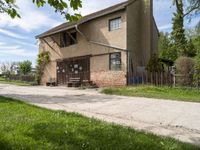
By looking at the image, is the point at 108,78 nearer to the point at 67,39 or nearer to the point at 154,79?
the point at 154,79

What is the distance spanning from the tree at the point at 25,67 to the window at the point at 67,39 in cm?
2509

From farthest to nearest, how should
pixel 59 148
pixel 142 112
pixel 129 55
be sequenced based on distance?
pixel 129 55 < pixel 142 112 < pixel 59 148

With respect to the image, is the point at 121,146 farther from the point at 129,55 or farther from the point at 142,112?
the point at 129,55

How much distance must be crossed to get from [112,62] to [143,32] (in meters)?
4.07

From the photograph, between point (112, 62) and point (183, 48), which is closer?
point (112, 62)

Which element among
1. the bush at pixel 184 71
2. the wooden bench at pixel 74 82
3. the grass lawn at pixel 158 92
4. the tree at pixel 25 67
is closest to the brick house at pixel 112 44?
the wooden bench at pixel 74 82

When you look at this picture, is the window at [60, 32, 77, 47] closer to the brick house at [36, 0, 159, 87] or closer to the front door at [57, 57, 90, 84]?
the brick house at [36, 0, 159, 87]

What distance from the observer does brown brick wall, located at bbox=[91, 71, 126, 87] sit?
23.8m

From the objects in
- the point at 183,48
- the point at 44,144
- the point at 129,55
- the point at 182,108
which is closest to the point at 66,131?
the point at 44,144

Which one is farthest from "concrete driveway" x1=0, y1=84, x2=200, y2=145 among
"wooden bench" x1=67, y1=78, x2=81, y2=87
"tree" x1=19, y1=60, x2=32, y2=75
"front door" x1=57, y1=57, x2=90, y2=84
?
"tree" x1=19, y1=60, x2=32, y2=75

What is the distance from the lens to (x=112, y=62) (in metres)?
25.0

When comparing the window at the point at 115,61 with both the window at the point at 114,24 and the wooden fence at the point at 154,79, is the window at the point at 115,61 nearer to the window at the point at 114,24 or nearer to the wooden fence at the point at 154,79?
the wooden fence at the point at 154,79

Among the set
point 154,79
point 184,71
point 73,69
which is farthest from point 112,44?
point 184,71

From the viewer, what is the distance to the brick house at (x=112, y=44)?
79.3 feet
